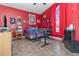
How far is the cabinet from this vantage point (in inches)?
82.4

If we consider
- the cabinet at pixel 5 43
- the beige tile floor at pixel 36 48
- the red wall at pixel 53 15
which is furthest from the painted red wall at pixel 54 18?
the cabinet at pixel 5 43

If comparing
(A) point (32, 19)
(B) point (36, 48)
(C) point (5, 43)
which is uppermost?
(A) point (32, 19)

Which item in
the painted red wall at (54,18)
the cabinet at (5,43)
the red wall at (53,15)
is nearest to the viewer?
the cabinet at (5,43)

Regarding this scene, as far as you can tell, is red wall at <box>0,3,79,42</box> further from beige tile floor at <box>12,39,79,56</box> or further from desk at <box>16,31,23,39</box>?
beige tile floor at <box>12,39,79,56</box>

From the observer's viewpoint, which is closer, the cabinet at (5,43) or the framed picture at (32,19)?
the cabinet at (5,43)

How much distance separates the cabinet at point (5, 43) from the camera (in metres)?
2.09

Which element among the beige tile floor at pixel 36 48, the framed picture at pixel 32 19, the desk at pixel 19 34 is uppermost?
the framed picture at pixel 32 19

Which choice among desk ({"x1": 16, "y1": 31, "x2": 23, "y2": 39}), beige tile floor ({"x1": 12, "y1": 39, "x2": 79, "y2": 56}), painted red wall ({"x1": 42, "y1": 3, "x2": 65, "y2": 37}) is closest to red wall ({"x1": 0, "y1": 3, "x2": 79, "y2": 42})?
painted red wall ({"x1": 42, "y1": 3, "x2": 65, "y2": 37})

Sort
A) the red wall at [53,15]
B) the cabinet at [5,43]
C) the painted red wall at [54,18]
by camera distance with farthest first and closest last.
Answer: the painted red wall at [54,18]
the red wall at [53,15]
the cabinet at [5,43]

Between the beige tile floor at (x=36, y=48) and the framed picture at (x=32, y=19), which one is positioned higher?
the framed picture at (x=32, y=19)

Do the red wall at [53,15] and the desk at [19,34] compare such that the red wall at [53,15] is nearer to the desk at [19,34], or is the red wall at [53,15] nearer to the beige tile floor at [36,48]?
the desk at [19,34]

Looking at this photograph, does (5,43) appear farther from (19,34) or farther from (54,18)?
(54,18)

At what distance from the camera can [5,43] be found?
2.15 metres

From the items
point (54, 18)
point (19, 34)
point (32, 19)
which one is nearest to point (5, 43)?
point (19, 34)
